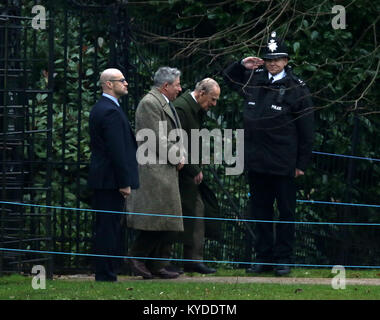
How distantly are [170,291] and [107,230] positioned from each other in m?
1.08

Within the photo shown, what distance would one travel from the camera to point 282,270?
1252 cm

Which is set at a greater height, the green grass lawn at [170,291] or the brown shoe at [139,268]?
the brown shoe at [139,268]

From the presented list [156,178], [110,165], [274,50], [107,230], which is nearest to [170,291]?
[107,230]

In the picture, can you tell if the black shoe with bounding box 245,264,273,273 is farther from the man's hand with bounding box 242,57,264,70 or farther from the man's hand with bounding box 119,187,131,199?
the man's hand with bounding box 242,57,264,70

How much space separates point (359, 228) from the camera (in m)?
14.4

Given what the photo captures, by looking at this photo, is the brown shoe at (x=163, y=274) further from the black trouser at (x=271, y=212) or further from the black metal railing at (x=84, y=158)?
the black trouser at (x=271, y=212)

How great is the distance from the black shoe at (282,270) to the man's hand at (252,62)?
78.9 inches

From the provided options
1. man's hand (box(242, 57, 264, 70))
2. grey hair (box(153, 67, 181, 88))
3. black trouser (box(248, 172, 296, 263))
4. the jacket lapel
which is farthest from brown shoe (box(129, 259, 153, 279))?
man's hand (box(242, 57, 264, 70))

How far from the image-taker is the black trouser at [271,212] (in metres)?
12.6

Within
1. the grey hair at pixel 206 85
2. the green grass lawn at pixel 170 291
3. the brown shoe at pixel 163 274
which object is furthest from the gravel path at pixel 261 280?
the grey hair at pixel 206 85

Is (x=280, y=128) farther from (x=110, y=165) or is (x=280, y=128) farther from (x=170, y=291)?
(x=170, y=291)

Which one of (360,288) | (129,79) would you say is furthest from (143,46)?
(360,288)

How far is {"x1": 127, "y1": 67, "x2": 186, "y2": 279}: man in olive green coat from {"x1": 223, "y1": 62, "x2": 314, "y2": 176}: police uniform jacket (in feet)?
2.33

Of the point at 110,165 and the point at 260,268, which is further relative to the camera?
the point at 260,268
